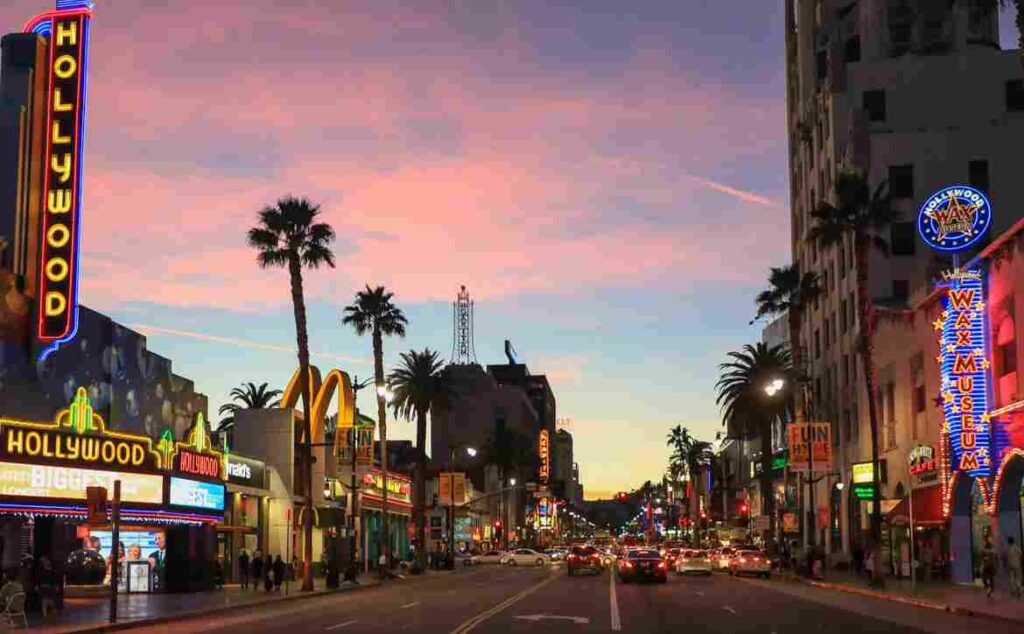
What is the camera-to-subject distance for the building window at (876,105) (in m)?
77.6

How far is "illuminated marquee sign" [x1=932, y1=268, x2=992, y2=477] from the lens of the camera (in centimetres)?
4475

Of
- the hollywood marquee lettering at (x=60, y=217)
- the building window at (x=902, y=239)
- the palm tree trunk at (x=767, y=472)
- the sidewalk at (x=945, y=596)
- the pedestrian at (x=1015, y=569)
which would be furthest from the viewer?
the palm tree trunk at (x=767, y=472)

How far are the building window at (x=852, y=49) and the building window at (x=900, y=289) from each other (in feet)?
67.0

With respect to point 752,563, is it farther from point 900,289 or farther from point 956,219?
point 956,219

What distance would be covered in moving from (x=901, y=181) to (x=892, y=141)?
2.61 metres

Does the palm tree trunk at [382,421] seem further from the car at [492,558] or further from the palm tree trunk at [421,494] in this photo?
the car at [492,558]

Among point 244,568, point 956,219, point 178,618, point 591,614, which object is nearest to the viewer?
point 591,614

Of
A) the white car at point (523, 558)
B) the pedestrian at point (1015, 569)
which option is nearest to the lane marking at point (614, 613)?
the pedestrian at point (1015, 569)

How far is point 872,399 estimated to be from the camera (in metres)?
52.7

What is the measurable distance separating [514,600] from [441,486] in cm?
5789

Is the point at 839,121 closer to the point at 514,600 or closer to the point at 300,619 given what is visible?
the point at 514,600

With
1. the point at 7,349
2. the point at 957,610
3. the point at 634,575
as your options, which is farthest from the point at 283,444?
the point at 957,610

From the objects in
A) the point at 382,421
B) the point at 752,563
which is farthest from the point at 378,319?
the point at 752,563

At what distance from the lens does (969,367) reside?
44938mm
